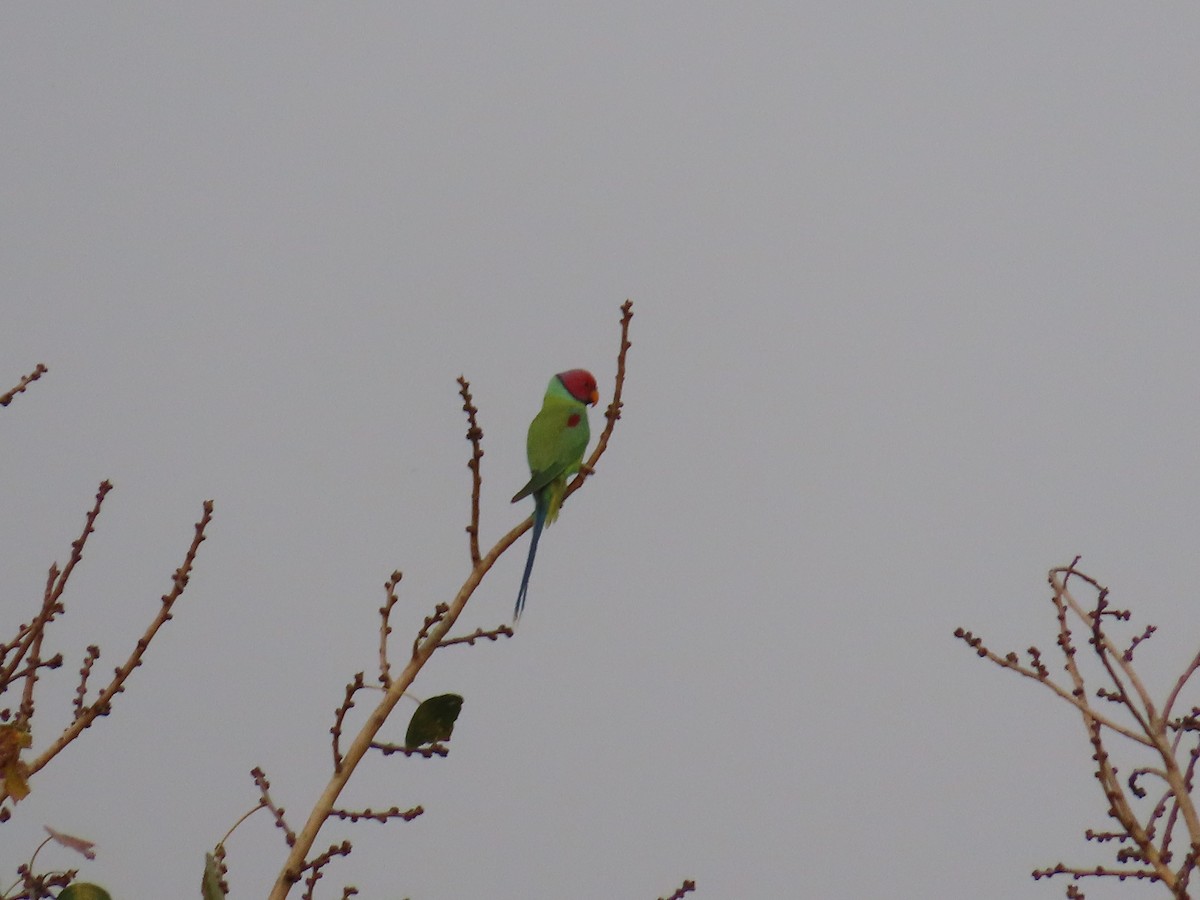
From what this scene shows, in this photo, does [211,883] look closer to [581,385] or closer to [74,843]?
[74,843]

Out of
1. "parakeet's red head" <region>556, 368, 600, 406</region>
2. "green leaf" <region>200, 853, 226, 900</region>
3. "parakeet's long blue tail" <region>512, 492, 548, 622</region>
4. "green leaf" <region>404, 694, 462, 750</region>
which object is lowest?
"green leaf" <region>200, 853, 226, 900</region>

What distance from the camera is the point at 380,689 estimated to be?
2.88 metres

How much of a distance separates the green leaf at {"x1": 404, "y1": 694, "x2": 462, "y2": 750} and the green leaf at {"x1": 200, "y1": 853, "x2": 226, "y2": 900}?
70cm

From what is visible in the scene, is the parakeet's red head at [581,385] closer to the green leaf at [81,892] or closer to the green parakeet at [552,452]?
the green parakeet at [552,452]

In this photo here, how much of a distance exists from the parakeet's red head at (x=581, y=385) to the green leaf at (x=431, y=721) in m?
3.85

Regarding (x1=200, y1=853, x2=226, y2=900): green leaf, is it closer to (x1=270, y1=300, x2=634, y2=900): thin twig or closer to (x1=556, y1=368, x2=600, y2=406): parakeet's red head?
(x1=270, y1=300, x2=634, y2=900): thin twig

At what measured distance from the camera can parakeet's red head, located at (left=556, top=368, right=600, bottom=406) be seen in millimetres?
6855

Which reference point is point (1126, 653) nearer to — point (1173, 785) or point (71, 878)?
point (1173, 785)

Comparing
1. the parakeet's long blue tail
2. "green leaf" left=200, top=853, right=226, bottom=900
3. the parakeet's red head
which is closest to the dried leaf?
"green leaf" left=200, top=853, right=226, bottom=900

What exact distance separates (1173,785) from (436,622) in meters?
1.83

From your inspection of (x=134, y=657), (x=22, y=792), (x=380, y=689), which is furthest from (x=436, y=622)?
(x=22, y=792)

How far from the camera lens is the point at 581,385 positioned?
6.86 metres

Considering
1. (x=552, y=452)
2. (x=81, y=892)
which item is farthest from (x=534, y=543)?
(x=81, y=892)

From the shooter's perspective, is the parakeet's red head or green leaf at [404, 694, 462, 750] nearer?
green leaf at [404, 694, 462, 750]
